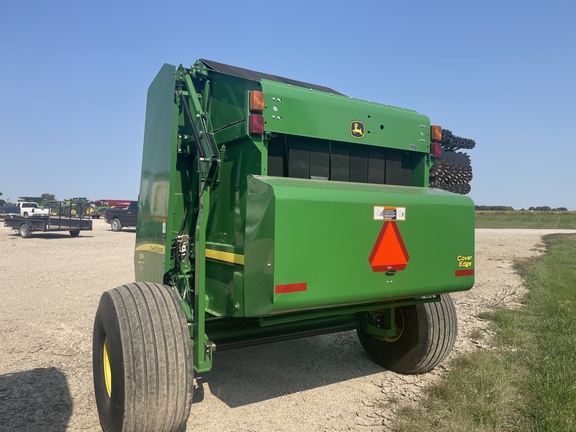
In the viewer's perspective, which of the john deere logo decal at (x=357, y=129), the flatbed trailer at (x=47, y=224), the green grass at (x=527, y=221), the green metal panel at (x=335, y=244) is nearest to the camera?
the green metal panel at (x=335, y=244)

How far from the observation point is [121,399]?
2639 millimetres

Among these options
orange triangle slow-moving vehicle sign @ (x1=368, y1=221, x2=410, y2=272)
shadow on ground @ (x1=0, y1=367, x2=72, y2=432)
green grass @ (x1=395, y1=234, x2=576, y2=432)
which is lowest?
shadow on ground @ (x1=0, y1=367, x2=72, y2=432)

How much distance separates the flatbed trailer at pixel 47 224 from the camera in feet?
67.4

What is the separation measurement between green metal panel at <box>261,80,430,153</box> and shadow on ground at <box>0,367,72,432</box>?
2.69 metres

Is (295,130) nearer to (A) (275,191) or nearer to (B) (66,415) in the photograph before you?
(A) (275,191)

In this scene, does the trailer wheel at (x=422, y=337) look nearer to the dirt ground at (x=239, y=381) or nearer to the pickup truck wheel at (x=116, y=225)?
the dirt ground at (x=239, y=381)

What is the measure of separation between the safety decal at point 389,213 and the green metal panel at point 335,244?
0.02 m

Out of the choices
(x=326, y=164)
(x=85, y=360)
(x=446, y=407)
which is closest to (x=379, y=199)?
(x=326, y=164)

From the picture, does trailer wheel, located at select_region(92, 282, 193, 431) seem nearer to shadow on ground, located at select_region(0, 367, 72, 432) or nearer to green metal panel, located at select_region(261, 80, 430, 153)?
shadow on ground, located at select_region(0, 367, 72, 432)

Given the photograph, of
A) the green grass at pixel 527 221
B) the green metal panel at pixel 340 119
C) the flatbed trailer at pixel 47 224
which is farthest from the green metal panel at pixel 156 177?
the green grass at pixel 527 221

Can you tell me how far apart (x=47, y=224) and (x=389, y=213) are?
2161 centimetres

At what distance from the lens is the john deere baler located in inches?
105

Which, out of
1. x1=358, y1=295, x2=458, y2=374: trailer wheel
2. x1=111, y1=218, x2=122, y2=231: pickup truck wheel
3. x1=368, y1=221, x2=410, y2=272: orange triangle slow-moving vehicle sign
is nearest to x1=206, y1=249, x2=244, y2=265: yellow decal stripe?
x1=368, y1=221, x2=410, y2=272: orange triangle slow-moving vehicle sign

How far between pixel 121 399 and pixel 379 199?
80.4 inches
